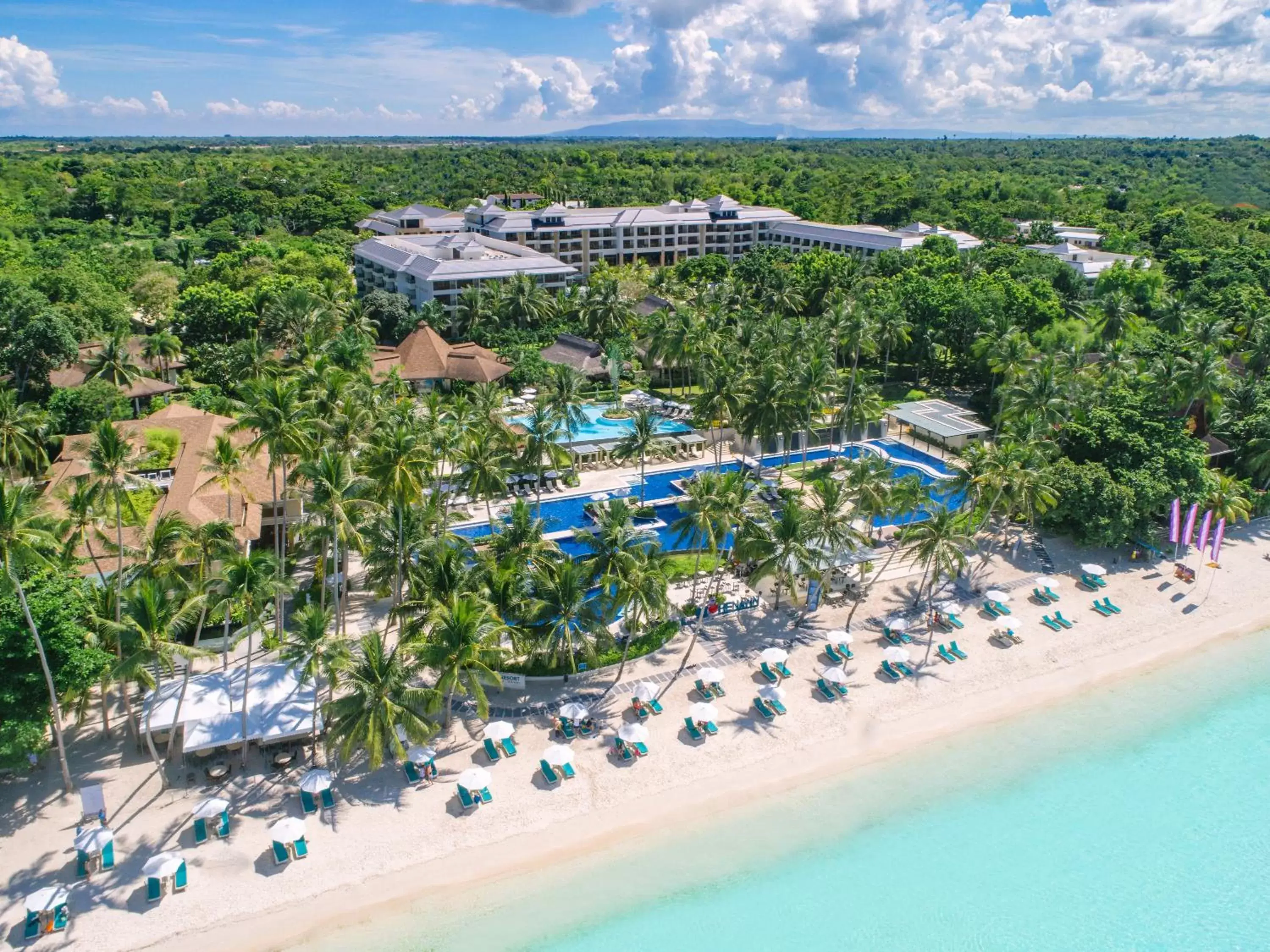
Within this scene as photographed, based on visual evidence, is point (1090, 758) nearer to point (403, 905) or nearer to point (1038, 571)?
point (1038, 571)

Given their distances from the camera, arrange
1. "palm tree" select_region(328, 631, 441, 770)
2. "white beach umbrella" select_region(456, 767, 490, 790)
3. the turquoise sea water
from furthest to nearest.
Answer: "white beach umbrella" select_region(456, 767, 490, 790), "palm tree" select_region(328, 631, 441, 770), the turquoise sea water

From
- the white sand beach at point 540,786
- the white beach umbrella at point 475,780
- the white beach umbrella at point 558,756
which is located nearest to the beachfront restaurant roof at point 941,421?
the white sand beach at point 540,786

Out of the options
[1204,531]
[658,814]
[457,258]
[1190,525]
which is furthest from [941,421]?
[457,258]

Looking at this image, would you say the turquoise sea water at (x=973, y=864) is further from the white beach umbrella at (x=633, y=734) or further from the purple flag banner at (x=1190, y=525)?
the purple flag banner at (x=1190, y=525)

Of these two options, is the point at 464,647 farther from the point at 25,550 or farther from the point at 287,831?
the point at 25,550

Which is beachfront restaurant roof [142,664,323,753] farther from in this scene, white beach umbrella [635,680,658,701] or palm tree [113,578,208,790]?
white beach umbrella [635,680,658,701]

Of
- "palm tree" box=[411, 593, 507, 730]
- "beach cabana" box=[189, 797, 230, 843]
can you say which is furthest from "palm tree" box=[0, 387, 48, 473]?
"palm tree" box=[411, 593, 507, 730]
